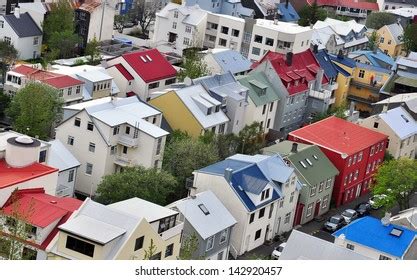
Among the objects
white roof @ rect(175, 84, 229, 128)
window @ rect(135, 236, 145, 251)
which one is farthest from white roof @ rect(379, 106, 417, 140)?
window @ rect(135, 236, 145, 251)

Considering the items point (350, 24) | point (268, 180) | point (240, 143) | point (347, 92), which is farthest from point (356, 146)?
point (350, 24)

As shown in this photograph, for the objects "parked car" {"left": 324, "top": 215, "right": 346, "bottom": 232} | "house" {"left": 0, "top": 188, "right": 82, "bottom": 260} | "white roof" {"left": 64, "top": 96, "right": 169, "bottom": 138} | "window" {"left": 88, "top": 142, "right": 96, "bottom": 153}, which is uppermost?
"white roof" {"left": 64, "top": 96, "right": 169, "bottom": 138}

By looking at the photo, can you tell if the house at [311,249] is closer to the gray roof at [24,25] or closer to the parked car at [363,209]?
the parked car at [363,209]

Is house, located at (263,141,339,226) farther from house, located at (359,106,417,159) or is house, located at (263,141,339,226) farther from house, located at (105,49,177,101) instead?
house, located at (105,49,177,101)

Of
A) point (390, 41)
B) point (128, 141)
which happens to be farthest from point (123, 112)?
point (390, 41)
